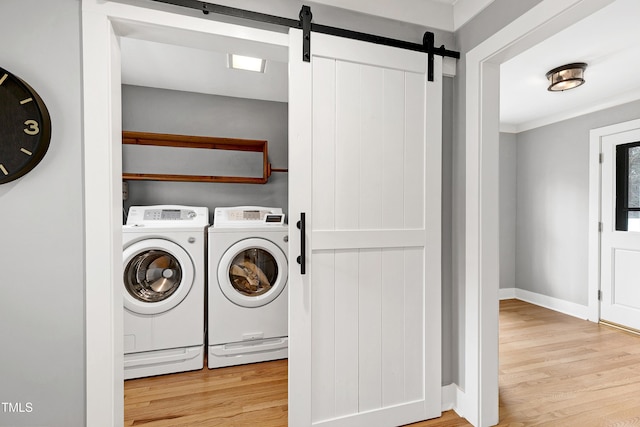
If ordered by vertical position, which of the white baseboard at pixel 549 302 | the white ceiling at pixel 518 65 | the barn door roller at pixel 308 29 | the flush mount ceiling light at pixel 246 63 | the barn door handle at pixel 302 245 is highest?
the white ceiling at pixel 518 65

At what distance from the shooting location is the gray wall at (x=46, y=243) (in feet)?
4.16

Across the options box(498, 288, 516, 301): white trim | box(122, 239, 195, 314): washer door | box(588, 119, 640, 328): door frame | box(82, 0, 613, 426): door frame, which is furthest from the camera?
box(498, 288, 516, 301): white trim

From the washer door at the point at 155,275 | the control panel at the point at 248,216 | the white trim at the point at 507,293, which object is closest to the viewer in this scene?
the washer door at the point at 155,275

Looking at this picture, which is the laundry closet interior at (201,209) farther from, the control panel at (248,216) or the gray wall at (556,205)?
the gray wall at (556,205)

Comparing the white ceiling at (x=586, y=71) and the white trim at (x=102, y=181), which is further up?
the white ceiling at (x=586, y=71)

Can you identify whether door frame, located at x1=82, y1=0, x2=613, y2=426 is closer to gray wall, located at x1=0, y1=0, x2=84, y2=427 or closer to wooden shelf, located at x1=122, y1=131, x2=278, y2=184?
gray wall, located at x1=0, y1=0, x2=84, y2=427

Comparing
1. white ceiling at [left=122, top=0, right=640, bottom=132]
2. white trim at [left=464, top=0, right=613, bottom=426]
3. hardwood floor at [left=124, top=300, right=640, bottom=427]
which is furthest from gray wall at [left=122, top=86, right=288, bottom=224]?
white trim at [left=464, top=0, right=613, bottom=426]

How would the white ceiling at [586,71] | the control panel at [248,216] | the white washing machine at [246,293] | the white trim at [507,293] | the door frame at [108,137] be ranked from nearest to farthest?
the door frame at [108,137]
the white ceiling at [586,71]
the white washing machine at [246,293]
the control panel at [248,216]
the white trim at [507,293]

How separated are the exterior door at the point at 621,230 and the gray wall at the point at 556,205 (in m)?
0.19

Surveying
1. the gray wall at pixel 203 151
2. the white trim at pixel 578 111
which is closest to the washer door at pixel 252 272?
the gray wall at pixel 203 151

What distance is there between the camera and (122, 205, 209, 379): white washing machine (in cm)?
223

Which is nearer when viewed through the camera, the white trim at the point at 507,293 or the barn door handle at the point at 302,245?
the barn door handle at the point at 302,245

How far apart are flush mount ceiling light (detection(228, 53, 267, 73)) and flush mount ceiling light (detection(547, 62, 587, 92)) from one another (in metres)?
2.38

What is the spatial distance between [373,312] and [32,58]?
1890mm
